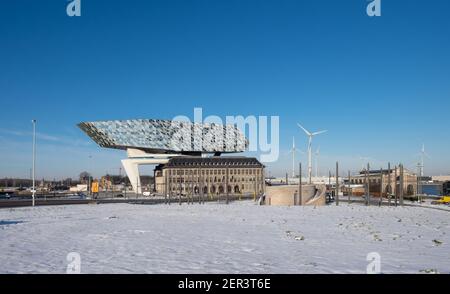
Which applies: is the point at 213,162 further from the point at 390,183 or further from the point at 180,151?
the point at 390,183

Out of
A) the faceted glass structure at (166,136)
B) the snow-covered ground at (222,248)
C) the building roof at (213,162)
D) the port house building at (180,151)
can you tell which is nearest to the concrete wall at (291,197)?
the snow-covered ground at (222,248)

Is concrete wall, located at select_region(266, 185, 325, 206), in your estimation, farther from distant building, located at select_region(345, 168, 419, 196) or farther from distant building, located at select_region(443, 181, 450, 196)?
distant building, located at select_region(443, 181, 450, 196)

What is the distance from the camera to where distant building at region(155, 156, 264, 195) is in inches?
4648

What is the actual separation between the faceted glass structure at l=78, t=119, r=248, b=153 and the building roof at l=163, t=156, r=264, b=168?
28.8 ft

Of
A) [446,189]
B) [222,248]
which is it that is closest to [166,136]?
[446,189]

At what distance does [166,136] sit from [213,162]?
1648 centimetres

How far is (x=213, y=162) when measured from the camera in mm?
127125
